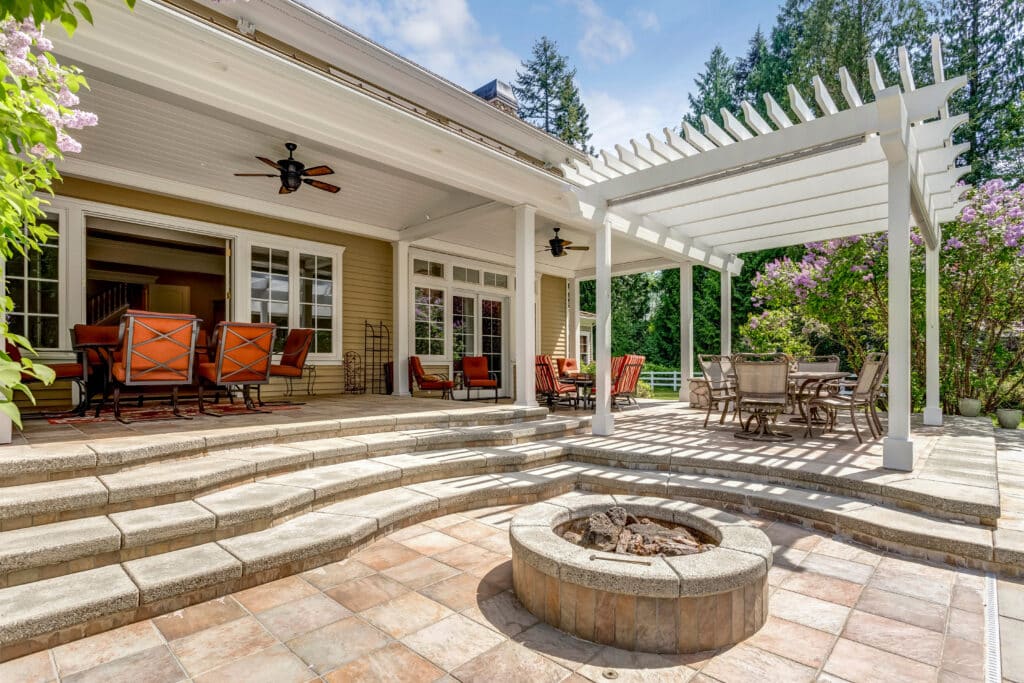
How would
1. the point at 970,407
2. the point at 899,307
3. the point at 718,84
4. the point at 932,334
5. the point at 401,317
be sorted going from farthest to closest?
the point at 718,84, the point at 401,317, the point at 970,407, the point at 932,334, the point at 899,307

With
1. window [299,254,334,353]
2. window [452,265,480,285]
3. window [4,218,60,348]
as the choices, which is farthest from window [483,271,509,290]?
window [4,218,60,348]

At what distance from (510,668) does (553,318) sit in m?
9.77

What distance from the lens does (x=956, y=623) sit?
2.14 metres

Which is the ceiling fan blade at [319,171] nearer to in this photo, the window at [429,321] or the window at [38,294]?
the window at [38,294]

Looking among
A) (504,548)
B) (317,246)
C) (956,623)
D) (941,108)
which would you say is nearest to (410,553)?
(504,548)

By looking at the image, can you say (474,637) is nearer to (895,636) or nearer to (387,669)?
(387,669)

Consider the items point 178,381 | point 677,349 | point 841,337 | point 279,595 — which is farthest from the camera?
point 677,349

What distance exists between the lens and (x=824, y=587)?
97.9 inches

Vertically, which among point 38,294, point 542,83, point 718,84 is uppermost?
point 542,83

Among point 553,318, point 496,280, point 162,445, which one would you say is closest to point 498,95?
point 496,280

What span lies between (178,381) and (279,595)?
2.95 m

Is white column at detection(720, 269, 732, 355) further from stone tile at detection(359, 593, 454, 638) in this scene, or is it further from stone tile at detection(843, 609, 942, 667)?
stone tile at detection(359, 593, 454, 638)

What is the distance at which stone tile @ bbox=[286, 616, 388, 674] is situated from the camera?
6.09ft

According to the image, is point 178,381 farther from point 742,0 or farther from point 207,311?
point 742,0
